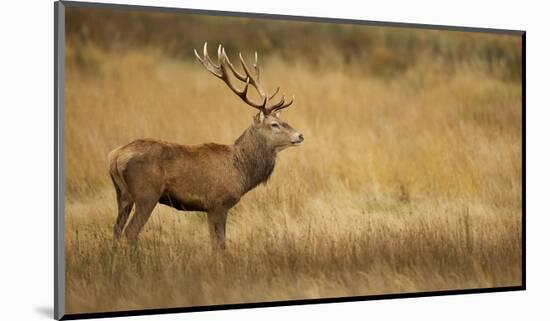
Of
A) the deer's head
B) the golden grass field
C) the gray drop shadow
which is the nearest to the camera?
the gray drop shadow

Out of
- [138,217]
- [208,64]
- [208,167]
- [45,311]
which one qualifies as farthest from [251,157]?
[45,311]

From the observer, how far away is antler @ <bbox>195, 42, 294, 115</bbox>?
281 inches

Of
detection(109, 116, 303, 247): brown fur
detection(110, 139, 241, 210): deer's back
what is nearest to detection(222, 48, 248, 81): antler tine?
detection(109, 116, 303, 247): brown fur

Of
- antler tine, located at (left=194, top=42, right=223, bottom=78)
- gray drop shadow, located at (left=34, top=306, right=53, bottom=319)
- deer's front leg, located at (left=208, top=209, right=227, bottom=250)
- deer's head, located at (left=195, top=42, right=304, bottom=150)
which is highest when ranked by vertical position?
antler tine, located at (left=194, top=42, right=223, bottom=78)

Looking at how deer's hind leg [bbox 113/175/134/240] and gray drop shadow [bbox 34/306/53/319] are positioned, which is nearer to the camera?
gray drop shadow [bbox 34/306/53/319]

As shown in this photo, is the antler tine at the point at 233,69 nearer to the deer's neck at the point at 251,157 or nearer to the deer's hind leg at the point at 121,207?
the deer's neck at the point at 251,157

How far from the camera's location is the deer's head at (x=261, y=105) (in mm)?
7145

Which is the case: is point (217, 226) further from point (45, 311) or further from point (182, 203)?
point (45, 311)

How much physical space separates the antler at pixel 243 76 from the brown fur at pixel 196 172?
0.09 metres

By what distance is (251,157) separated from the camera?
23.6ft

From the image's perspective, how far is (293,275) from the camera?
7242 mm

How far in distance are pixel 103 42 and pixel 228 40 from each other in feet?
2.96

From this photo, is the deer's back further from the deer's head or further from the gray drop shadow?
the gray drop shadow

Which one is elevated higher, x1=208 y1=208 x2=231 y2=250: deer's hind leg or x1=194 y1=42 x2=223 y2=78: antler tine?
x1=194 y1=42 x2=223 y2=78: antler tine
